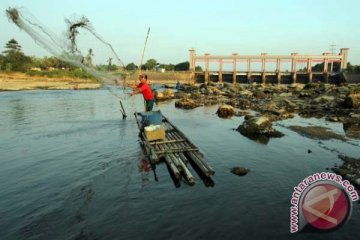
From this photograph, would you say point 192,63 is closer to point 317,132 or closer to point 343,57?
point 343,57

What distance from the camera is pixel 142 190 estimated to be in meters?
11.6

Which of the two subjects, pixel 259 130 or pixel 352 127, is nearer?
pixel 259 130

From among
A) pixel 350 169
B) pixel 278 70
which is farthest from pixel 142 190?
pixel 278 70

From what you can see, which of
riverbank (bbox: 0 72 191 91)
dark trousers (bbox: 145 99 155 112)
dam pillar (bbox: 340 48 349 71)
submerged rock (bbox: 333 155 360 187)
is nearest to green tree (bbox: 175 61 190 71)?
riverbank (bbox: 0 72 191 91)

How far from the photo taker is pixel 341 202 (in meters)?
6.81

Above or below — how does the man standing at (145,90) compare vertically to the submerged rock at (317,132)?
above

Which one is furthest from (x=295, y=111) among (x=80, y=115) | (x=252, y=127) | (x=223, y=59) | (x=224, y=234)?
(x=223, y=59)

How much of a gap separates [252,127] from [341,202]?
14321 mm

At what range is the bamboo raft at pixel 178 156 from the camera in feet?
40.5

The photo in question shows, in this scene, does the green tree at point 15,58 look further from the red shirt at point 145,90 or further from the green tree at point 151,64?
the red shirt at point 145,90

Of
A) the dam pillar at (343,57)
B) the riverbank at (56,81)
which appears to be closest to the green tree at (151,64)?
the riverbank at (56,81)

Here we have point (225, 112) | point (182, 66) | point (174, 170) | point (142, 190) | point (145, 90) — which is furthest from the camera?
point (182, 66)

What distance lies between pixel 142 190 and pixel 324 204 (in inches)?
267

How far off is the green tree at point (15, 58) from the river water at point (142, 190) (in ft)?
264
